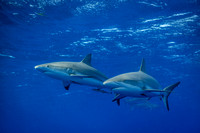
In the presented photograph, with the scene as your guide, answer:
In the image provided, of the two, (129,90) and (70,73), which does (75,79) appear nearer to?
(70,73)

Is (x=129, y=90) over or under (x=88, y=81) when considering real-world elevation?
under

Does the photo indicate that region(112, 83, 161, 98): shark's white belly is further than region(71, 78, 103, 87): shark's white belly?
No

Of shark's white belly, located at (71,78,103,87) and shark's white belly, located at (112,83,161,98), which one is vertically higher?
shark's white belly, located at (71,78,103,87)

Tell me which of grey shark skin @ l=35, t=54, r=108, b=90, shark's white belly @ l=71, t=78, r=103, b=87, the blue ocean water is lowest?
shark's white belly @ l=71, t=78, r=103, b=87

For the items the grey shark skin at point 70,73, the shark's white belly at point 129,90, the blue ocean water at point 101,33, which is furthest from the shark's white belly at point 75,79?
the blue ocean water at point 101,33

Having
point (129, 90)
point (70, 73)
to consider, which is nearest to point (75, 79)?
point (70, 73)

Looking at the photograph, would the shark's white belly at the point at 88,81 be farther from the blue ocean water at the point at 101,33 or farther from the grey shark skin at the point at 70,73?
the blue ocean water at the point at 101,33

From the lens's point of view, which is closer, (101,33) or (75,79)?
(75,79)

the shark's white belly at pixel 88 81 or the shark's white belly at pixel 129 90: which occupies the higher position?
the shark's white belly at pixel 88 81

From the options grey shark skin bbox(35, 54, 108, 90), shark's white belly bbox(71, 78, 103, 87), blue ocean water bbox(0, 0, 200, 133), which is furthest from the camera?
blue ocean water bbox(0, 0, 200, 133)

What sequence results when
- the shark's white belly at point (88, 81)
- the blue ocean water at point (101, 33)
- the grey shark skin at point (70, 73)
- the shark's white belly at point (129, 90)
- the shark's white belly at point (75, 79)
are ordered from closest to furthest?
the shark's white belly at point (129, 90), the grey shark skin at point (70, 73), the shark's white belly at point (75, 79), the shark's white belly at point (88, 81), the blue ocean water at point (101, 33)

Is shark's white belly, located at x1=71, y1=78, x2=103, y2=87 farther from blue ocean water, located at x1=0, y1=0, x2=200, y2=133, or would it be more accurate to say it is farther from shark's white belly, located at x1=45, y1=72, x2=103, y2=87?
blue ocean water, located at x1=0, y1=0, x2=200, y2=133

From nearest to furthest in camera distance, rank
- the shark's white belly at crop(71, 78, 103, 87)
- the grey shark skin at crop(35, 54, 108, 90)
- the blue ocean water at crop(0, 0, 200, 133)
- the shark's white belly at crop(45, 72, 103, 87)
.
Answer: the grey shark skin at crop(35, 54, 108, 90) < the shark's white belly at crop(45, 72, 103, 87) < the shark's white belly at crop(71, 78, 103, 87) < the blue ocean water at crop(0, 0, 200, 133)

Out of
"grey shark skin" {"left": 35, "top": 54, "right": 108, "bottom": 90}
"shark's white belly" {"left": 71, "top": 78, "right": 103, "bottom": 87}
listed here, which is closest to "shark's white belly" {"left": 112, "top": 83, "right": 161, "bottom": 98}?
"grey shark skin" {"left": 35, "top": 54, "right": 108, "bottom": 90}
